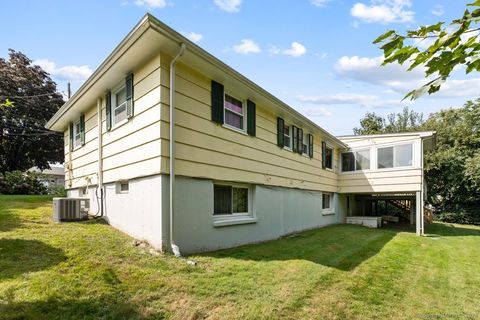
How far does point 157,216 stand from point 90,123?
5.49 m

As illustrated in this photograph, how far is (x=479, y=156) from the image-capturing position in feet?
64.2

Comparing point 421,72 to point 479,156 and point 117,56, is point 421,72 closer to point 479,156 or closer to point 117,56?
point 117,56

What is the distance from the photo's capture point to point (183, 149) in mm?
6492

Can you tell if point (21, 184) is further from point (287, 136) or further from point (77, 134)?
point (287, 136)

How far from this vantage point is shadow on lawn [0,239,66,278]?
15.1 ft

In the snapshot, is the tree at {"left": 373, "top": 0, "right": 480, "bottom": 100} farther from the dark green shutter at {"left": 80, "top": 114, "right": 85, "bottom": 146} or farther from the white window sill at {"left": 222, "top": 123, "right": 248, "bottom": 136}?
the dark green shutter at {"left": 80, "top": 114, "right": 85, "bottom": 146}

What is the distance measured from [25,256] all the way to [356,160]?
14.5 meters

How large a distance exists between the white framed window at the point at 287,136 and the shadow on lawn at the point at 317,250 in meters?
3.24

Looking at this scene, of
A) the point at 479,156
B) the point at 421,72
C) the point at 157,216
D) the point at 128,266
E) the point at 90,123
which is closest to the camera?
the point at 421,72

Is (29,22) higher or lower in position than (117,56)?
higher

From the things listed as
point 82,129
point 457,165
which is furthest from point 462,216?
point 82,129

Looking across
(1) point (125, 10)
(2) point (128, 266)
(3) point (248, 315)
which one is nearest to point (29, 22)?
(1) point (125, 10)

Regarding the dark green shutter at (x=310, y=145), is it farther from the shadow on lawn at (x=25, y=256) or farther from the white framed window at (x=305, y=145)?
the shadow on lawn at (x=25, y=256)

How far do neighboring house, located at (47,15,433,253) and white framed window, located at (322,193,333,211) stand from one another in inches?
100
